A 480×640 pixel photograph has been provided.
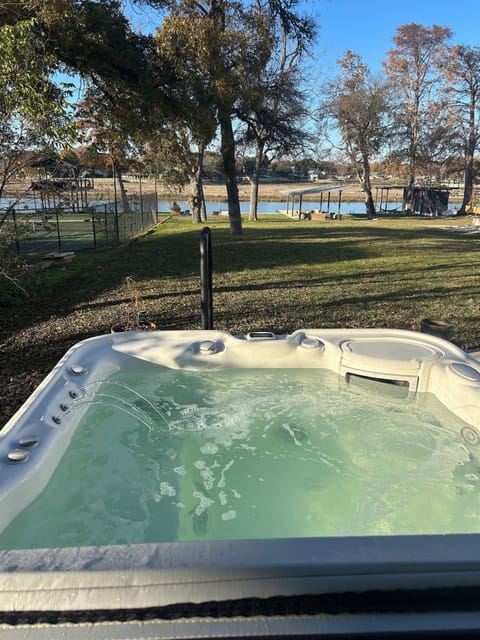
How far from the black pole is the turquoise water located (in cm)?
78

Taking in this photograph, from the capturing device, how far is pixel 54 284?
7.60m

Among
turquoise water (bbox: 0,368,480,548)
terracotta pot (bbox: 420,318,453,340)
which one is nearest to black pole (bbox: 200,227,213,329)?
turquoise water (bbox: 0,368,480,548)

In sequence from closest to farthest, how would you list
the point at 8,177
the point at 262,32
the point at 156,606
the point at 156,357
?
the point at 156,606 < the point at 156,357 < the point at 8,177 < the point at 262,32

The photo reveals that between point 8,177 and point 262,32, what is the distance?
946cm

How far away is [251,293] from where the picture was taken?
22.4 ft

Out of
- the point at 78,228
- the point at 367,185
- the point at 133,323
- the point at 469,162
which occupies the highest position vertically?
the point at 469,162

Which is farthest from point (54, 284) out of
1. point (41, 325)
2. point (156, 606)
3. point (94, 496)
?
point (156, 606)

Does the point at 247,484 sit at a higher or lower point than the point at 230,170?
lower

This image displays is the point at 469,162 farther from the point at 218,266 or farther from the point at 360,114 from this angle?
the point at 218,266

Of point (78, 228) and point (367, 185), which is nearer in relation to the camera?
point (78, 228)

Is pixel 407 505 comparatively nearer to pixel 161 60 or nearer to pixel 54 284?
pixel 54 284

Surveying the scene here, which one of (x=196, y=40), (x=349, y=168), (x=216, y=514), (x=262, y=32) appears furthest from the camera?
(x=349, y=168)

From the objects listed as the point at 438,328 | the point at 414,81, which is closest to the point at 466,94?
the point at 414,81

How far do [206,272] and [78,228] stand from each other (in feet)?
48.9
